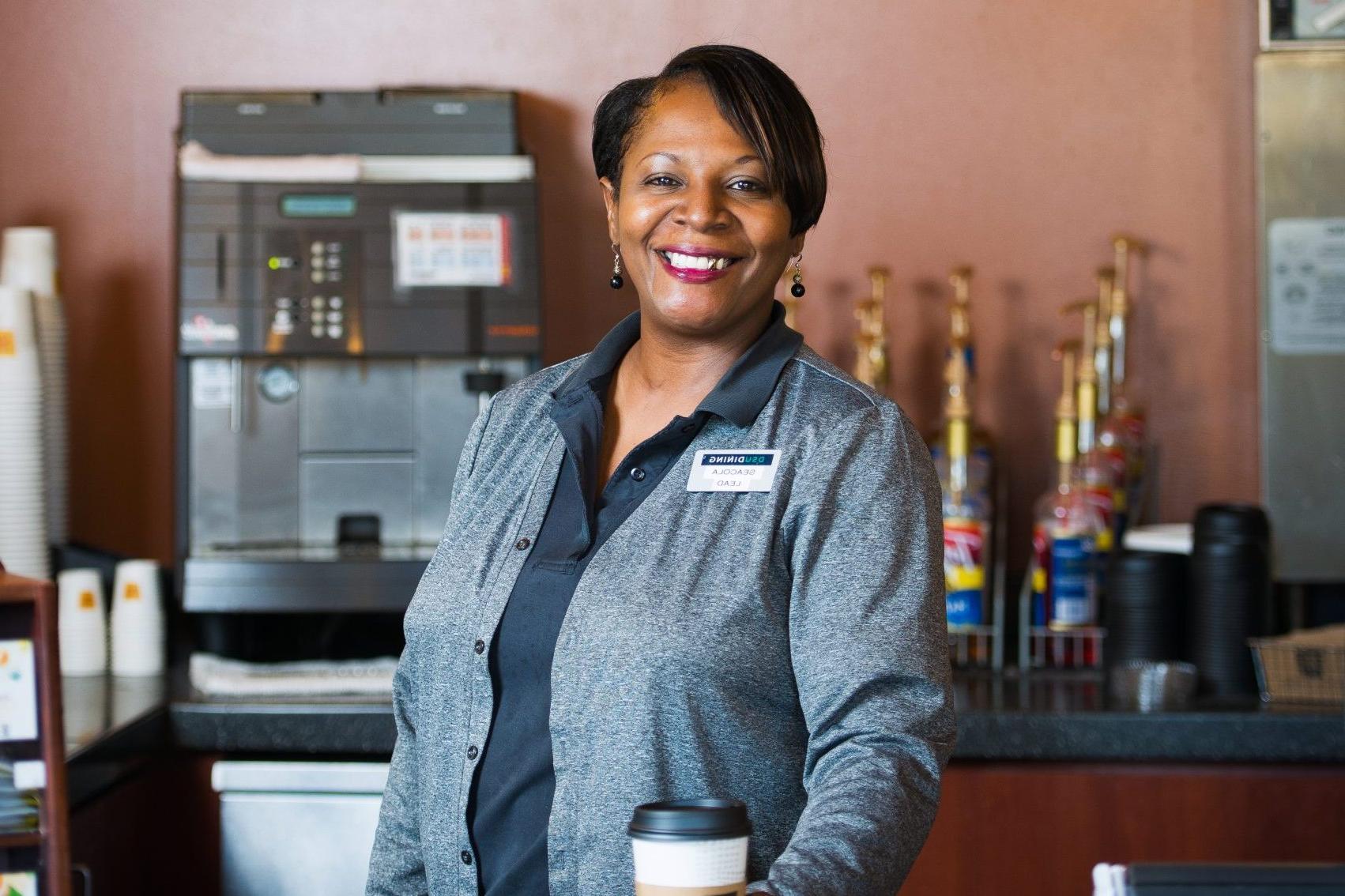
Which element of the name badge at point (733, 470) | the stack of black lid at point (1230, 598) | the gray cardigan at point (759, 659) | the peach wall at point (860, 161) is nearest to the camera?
the gray cardigan at point (759, 659)

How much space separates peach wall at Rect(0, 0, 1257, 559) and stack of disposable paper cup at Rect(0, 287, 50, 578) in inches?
12.4

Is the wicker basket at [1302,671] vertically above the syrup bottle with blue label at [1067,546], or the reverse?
the syrup bottle with blue label at [1067,546]

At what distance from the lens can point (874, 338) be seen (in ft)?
8.64

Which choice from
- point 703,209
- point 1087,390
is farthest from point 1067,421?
point 703,209

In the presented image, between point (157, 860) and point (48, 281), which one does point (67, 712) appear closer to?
point (157, 860)

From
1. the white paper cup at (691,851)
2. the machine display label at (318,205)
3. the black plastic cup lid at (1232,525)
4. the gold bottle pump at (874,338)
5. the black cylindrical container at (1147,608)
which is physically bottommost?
the black cylindrical container at (1147,608)

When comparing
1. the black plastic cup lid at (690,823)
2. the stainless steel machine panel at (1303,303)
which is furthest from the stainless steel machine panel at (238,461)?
the black plastic cup lid at (690,823)

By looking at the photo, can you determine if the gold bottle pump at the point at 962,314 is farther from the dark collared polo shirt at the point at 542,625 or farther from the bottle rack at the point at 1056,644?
the dark collared polo shirt at the point at 542,625

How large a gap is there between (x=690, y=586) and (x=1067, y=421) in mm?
1426

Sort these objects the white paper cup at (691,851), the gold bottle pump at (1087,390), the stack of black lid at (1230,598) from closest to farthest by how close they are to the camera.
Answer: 1. the white paper cup at (691,851)
2. the stack of black lid at (1230,598)
3. the gold bottle pump at (1087,390)

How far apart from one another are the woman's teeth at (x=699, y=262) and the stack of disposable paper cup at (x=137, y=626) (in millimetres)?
1492

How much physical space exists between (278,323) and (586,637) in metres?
1.38

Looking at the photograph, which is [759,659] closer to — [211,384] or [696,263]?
[696,263]

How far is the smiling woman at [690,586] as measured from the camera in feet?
3.92
